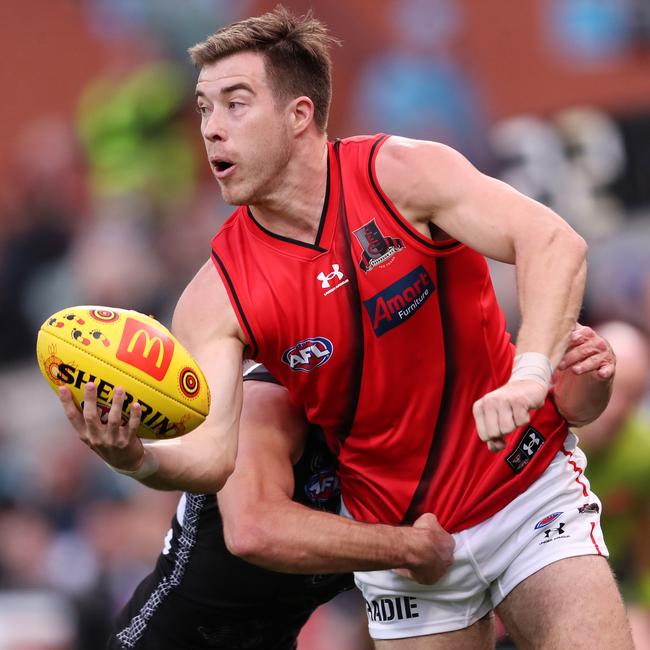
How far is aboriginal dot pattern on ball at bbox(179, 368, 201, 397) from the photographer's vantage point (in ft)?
14.3

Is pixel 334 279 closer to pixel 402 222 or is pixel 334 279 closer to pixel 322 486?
pixel 402 222

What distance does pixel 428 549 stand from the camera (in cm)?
502

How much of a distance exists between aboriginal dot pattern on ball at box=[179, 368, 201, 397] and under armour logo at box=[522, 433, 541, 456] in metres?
1.40

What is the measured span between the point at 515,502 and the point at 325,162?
4.90 feet

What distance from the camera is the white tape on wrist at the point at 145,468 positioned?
14.6 feet

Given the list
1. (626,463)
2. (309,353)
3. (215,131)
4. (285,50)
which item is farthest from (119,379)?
(626,463)

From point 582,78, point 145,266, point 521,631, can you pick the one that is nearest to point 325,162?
point 521,631

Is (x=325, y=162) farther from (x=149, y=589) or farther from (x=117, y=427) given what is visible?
(x=149, y=589)

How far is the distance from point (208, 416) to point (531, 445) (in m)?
1.27

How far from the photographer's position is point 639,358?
7.14m

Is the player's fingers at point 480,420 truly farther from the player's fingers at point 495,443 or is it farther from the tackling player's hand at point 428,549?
the tackling player's hand at point 428,549

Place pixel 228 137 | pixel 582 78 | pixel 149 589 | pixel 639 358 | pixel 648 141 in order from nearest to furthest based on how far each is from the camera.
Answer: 1. pixel 228 137
2. pixel 149 589
3. pixel 639 358
4. pixel 648 141
5. pixel 582 78

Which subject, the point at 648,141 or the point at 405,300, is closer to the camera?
the point at 405,300

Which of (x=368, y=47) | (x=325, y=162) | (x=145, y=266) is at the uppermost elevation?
(x=325, y=162)
